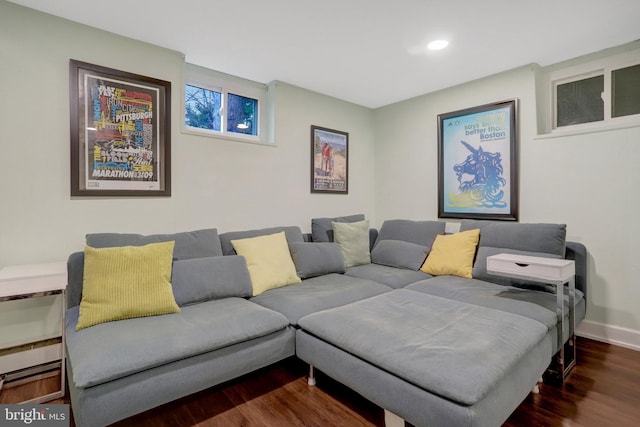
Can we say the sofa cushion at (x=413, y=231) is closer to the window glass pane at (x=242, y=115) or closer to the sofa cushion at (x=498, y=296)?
the sofa cushion at (x=498, y=296)

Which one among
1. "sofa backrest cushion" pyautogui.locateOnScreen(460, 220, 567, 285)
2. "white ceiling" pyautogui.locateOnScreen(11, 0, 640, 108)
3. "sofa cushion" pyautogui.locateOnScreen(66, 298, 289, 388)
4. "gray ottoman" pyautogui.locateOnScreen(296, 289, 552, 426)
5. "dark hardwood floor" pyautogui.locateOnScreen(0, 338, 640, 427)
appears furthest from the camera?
"sofa backrest cushion" pyautogui.locateOnScreen(460, 220, 567, 285)

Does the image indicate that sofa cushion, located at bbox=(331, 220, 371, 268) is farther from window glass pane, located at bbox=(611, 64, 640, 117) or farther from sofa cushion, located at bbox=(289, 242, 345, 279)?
window glass pane, located at bbox=(611, 64, 640, 117)

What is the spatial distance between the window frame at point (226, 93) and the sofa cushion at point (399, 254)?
161 cm

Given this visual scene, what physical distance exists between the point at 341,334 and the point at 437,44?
2322mm

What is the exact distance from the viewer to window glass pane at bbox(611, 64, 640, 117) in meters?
2.58

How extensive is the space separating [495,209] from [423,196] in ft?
2.70

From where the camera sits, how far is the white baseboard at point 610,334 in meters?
2.52

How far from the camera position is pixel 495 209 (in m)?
3.24

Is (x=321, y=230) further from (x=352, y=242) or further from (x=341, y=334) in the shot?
(x=341, y=334)

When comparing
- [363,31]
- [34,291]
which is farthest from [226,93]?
[34,291]

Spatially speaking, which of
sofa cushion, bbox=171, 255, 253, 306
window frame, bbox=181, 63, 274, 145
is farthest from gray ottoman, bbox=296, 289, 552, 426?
window frame, bbox=181, 63, 274, 145

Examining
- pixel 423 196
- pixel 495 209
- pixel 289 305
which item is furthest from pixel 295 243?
pixel 495 209

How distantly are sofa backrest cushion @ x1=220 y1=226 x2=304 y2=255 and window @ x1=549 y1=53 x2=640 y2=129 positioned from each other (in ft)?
8.63

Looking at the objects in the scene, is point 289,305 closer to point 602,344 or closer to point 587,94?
point 602,344
